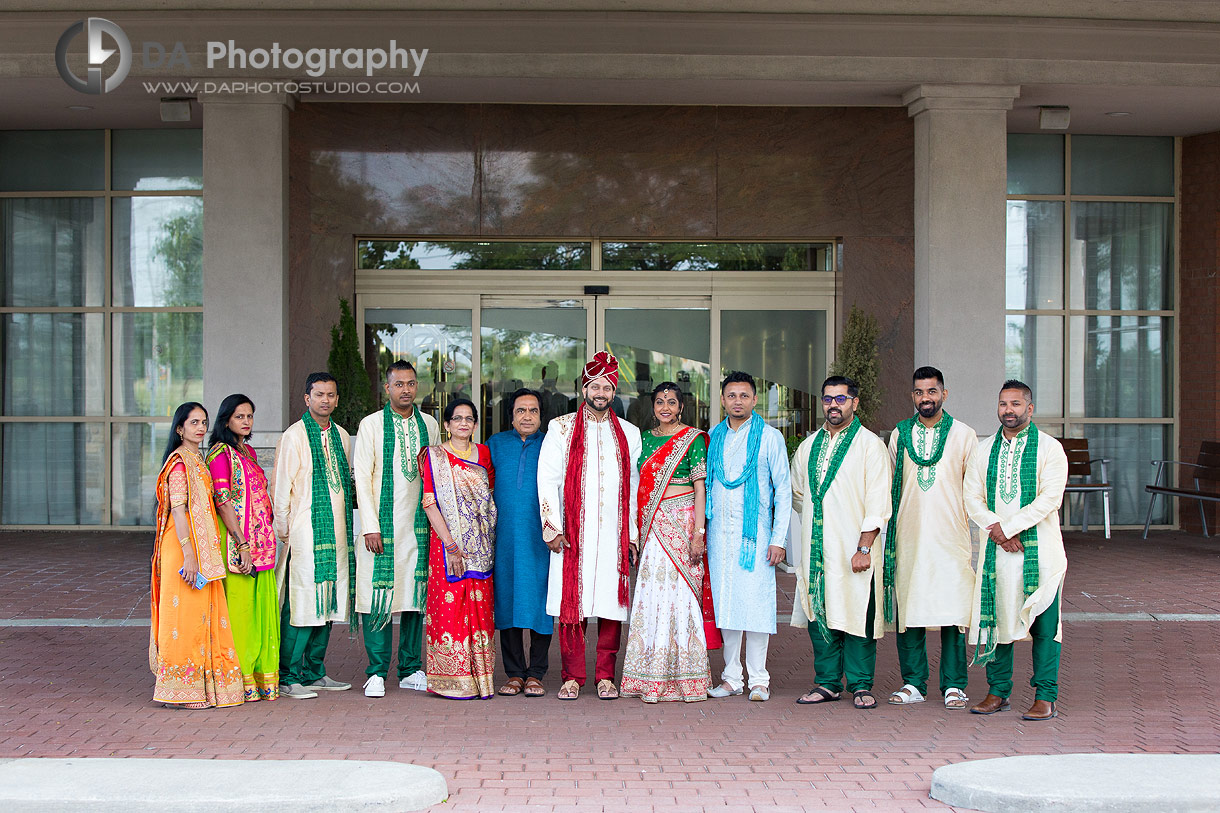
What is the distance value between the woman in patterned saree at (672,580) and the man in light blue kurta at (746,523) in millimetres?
128

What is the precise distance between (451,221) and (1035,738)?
7932 millimetres

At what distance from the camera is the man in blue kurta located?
6.05 m

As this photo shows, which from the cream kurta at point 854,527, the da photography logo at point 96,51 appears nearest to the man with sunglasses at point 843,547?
the cream kurta at point 854,527

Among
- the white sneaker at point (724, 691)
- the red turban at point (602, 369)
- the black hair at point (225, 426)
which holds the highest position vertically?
the red turban at point (602, 369)

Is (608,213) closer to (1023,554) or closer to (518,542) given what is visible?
(518,542)

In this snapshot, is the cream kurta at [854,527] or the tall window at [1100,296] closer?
the cream kurta at [854,527]

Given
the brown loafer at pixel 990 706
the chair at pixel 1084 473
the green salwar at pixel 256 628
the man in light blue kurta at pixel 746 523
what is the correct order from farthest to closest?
the chair at pixel 1084 473 → the man in light blue kurta at pixel 746 523 → the green salwar at pixel 256 628 → the brown loafer at pixel 990 706

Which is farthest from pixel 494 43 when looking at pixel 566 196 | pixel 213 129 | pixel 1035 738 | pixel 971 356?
pixel 1035 738

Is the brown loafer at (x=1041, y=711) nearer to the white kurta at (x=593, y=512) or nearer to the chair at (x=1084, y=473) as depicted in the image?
the white kurta at (x=593, y=512)

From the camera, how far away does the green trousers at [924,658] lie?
19.4 feet

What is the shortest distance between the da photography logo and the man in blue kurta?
623cm

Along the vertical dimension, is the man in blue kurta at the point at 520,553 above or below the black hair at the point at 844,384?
below

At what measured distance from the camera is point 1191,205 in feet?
40.8

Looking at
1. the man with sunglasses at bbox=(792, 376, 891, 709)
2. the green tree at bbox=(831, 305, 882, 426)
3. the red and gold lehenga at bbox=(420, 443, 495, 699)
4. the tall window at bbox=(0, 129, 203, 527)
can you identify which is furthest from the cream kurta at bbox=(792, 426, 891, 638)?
the tall window at bbox=(0, 129, 203, 527)
